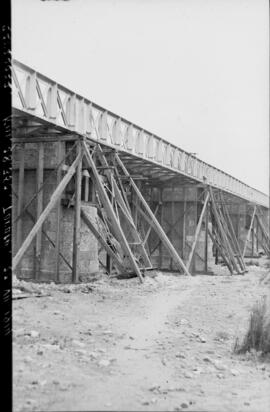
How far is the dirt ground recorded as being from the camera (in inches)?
161

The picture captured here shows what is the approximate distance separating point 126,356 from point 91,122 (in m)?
6.28

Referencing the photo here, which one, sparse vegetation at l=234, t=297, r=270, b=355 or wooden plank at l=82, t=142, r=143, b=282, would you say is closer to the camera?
sparse vegetation at l=234, t=297, r=270, b=355

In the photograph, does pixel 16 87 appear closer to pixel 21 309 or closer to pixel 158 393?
pixel 21 309

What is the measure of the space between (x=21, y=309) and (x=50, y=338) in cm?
94

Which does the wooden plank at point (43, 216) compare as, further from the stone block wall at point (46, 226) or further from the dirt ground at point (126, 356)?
the stone block wall at point (46, 226)

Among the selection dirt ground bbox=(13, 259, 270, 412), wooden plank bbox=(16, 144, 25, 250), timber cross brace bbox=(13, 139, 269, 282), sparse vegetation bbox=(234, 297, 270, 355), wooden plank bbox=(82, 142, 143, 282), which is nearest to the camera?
dirt ground bbox=(13, 259, 270, 412)

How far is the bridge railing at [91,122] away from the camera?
8.00 meters

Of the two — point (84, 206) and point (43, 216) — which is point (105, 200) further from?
point (43, 216)

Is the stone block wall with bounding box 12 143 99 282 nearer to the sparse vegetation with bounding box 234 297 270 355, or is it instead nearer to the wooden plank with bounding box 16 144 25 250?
the wooden plank with bounding box 16 144 25 250

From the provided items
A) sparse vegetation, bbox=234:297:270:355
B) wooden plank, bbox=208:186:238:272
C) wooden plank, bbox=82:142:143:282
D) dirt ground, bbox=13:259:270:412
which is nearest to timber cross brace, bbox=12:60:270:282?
wooden plank, bbox=82:142:143:282

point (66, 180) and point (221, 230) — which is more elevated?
point (66, 180)

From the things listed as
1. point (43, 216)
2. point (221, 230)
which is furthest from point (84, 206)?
point (221, 230)

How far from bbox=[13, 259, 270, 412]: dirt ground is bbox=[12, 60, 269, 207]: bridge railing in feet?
10.7

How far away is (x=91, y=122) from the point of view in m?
10.4
